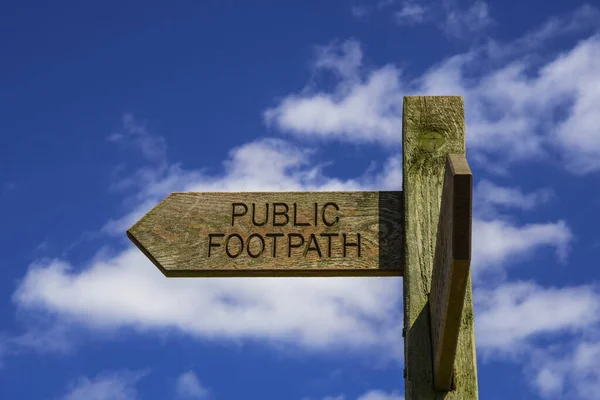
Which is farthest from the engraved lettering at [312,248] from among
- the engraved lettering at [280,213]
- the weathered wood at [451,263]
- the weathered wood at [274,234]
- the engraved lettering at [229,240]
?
the weathered wood at [451,263]

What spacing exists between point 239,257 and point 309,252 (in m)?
0.27

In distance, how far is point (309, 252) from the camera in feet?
8.88

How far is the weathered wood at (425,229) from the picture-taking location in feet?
8.02

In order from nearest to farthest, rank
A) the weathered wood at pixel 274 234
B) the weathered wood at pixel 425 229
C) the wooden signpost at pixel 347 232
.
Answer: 1. the weathered wood at pixel 425 229
2. the wooden signpost at pixel 347 232
3. the weathered wood at pixel 274 234

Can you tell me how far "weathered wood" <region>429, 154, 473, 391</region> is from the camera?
1896mm

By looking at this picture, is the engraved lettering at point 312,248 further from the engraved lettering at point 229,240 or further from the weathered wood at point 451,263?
the weathered wood at point 451,263

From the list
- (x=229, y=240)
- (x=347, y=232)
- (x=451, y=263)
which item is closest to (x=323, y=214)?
(x=347, y=232)

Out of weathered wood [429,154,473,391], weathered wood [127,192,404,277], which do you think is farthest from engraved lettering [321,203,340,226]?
weathered wood [429,154,473,391]

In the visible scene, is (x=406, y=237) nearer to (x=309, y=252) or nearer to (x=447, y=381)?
(x=309, y=252)

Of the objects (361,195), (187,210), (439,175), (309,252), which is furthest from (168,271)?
(439,175)

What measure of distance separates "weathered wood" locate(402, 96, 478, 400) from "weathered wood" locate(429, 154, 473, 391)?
9cm

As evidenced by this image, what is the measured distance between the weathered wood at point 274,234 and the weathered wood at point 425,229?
0.29 feet

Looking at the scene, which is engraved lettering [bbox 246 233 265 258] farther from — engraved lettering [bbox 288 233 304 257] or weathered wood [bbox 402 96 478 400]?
weathered wood [bbox 402 96 478 400]

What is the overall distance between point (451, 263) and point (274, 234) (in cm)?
96
